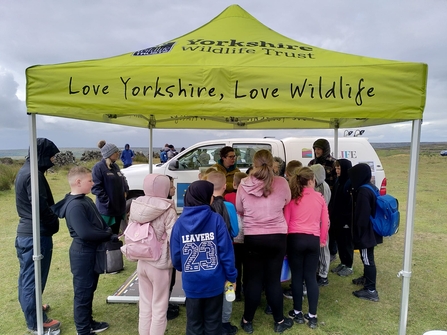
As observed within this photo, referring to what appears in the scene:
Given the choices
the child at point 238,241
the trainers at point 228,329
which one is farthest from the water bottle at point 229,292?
the trainers at point 228,329

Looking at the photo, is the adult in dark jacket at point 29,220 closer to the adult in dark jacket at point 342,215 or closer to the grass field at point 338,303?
the grass field at point 338,303

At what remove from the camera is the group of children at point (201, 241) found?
2.23 meters

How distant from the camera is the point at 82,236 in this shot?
2486mm

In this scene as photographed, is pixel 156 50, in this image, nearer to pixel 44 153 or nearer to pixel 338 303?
pixel 44 153

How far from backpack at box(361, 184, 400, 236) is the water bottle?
195 centimetres

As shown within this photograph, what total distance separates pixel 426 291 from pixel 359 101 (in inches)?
113

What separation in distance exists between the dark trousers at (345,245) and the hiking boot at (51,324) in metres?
3.52

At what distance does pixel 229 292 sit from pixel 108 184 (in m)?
2.55

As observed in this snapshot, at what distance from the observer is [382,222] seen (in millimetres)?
3279

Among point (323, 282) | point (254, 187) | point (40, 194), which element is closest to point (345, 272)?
point (323, 282)

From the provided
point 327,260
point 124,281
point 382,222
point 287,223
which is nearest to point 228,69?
point 287,223

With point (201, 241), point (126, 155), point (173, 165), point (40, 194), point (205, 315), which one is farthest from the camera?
point (126, 155)

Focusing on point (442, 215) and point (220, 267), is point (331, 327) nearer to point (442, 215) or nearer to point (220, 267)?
point (220, 267)

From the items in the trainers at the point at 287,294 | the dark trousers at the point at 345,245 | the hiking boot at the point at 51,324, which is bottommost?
the trainers at the point at 287,294
